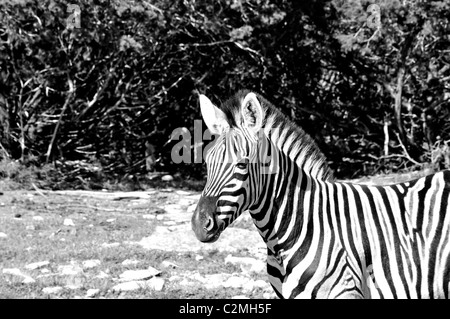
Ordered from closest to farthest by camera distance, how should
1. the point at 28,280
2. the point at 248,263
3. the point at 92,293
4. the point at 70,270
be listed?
the point at 92,293, the point at 28,280, the point at 70,270, the point at 248,263

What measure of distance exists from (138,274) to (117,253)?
69 centimetres

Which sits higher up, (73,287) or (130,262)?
(130,262)

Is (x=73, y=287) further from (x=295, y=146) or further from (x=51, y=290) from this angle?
(x=295, y=146)

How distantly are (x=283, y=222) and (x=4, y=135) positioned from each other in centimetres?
836

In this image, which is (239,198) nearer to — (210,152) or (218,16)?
(210,152)

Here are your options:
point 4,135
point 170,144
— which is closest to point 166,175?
point 170,144

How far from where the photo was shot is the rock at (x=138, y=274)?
636cm

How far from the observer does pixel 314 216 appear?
3.71m

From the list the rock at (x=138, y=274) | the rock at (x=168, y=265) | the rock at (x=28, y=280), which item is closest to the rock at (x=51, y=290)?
the rock at (x=28, y=280)

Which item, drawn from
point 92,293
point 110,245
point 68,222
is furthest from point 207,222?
point 68,222

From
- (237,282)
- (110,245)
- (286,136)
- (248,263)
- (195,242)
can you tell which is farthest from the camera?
(195,242)

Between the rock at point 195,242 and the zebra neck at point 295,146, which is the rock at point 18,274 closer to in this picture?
the rock at point 195,242

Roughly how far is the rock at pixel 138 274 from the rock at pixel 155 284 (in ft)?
0.26

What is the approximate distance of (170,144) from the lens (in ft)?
43.3
